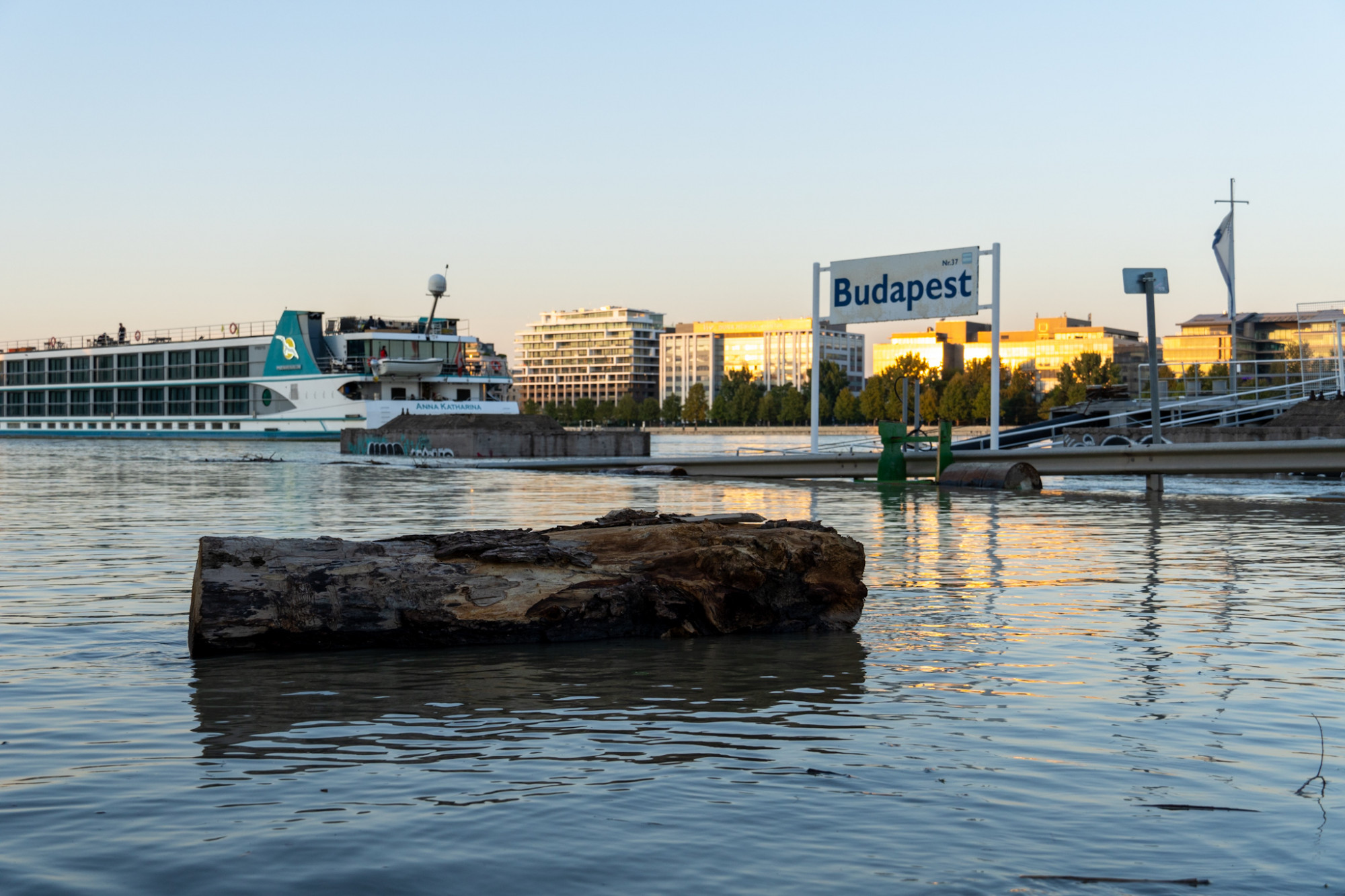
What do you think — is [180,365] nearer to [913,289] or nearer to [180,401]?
[180,401]

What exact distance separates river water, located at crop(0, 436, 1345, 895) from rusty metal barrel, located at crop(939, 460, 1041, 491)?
1821 cm

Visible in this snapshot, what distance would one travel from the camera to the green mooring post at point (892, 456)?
33312mm

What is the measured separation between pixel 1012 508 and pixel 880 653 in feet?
54.6

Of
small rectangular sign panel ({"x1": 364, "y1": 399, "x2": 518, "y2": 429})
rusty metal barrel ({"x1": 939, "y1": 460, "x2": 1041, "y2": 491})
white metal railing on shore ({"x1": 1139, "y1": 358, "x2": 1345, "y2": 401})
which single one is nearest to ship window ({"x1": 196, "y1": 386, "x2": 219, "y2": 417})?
small rectangular sign panel ({"x1": 364, "y1": 399, "x2": 518, "y2": 429})

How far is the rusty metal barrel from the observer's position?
3045cm

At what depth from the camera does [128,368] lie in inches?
4085

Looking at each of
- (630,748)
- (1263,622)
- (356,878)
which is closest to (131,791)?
(356,878)

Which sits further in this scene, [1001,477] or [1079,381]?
[1079,381]

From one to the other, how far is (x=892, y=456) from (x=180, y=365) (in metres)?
80.1

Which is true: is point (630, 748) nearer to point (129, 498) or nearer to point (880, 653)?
point (880, 653)

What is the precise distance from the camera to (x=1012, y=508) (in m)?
24.3

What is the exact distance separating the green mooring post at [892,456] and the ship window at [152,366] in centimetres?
8229

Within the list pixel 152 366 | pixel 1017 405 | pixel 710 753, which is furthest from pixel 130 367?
pixel 1017 405

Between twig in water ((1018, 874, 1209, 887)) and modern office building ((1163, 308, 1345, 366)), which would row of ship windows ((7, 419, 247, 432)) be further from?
twig in water ((1018, 874, 1209, 887))
